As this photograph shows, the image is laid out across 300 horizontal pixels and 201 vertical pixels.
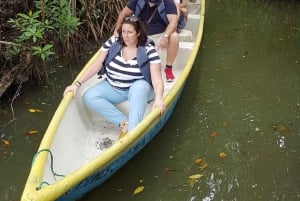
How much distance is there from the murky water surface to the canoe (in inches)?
11.3

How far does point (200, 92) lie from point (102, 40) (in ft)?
6.90

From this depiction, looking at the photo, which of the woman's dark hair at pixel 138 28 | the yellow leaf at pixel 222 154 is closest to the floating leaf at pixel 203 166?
the yellow leaf at pixel 222 154

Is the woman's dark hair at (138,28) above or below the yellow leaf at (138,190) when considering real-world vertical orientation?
above

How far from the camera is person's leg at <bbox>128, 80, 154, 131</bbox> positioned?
3.74 metres

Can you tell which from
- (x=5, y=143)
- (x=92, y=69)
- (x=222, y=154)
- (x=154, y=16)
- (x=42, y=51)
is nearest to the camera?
(x=92, y=69)

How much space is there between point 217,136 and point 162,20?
1.54 m

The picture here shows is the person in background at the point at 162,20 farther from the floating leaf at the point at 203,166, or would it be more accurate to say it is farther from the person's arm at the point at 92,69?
the floating leaf at the point at 203,166

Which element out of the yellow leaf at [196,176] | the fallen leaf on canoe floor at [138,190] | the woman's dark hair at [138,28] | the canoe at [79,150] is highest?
the woman's dark hair at [138,28]

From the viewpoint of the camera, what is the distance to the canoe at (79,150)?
2.86 m

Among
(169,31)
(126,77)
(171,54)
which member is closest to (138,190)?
(126,77)

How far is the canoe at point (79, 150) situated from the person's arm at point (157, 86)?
0.28 ft

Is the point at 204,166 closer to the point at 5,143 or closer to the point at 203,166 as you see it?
the point at 203,166

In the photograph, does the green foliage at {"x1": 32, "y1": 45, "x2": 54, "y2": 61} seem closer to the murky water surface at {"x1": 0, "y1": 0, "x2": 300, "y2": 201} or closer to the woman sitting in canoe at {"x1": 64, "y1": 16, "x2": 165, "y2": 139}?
the murky water surface at {"x1": 0, "y1": 0, "x2": 300, "y2": 201}

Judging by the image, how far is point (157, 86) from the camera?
12.5 ft
